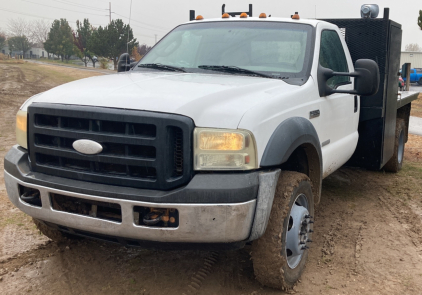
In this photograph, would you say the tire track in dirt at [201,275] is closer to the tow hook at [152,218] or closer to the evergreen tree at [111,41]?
the tow hook at [152,218]

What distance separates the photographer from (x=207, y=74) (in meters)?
3.84

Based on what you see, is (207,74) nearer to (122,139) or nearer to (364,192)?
(122,139)

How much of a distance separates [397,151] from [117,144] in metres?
5.05

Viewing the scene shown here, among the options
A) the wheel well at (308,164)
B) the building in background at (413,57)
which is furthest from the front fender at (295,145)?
the building in background at (413,57)

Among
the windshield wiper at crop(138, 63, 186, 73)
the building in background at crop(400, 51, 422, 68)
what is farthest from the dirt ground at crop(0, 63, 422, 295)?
the building in background at crop(400, 51, 422, 68)

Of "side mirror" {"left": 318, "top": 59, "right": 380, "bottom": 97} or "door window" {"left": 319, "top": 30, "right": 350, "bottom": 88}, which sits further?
"door window" {"left": 319, "top": 30, "right": 350, "bottom": 88}

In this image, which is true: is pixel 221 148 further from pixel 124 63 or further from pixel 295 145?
pixel 124 63

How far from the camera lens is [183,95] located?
2895 mm

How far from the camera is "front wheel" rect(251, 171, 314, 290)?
3.04m

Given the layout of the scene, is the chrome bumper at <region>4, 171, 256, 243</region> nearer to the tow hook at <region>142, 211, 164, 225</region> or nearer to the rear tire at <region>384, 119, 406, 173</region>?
the tow hook at <region>142, 211, 164, 225</region>

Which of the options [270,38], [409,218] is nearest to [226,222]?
[270,38]

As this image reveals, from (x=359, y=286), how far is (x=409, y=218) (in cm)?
188

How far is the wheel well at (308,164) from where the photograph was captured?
143 inches

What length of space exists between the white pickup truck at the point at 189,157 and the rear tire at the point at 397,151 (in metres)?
3.11
